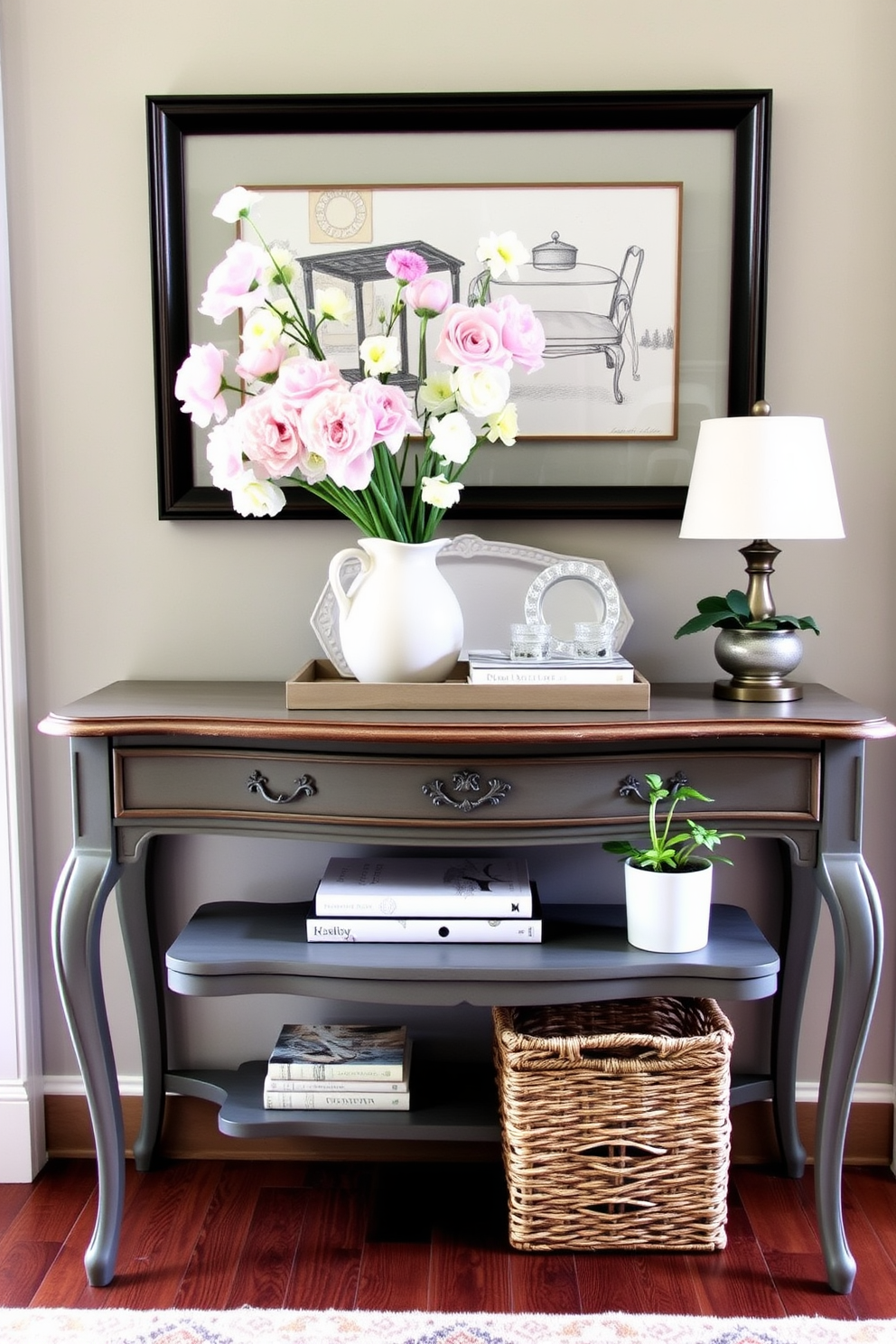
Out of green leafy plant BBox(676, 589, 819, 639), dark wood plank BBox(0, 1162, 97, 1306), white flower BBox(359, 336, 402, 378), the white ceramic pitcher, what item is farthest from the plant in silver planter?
dark wood plank BBox(0, 1162, 97, 1306)

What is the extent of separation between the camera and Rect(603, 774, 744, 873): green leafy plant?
1704mm

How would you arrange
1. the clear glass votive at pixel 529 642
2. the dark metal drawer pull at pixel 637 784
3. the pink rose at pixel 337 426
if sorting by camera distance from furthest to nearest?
the clear glass votive at pixel 529 642 < the dark metal drawer pull at pixel 637 784 < the pink rose at pixel 337 426

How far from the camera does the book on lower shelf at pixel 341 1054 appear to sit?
1940mm

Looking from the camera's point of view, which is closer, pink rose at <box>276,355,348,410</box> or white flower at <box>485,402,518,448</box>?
pink rose at <box>276,355,348,410</box>

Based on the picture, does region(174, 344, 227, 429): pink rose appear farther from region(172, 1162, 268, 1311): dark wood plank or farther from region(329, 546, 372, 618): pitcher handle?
region(172, 1162, 268, 1311): dark wood plank

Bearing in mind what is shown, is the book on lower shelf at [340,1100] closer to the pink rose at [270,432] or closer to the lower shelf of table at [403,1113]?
the lower shelf of table at [403,1113]

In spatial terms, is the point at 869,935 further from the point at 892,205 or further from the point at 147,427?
the point at 147,427

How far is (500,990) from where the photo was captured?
1734 millimetres

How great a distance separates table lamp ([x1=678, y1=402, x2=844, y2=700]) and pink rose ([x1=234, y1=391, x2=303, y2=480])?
636 mm

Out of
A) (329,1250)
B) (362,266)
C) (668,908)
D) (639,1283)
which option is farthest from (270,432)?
(639,1283)

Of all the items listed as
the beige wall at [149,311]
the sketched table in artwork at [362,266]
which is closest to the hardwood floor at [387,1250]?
the beige wall at [149,311]

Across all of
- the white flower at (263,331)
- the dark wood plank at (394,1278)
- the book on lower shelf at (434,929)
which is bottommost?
the dark wood plank at (394,1278)

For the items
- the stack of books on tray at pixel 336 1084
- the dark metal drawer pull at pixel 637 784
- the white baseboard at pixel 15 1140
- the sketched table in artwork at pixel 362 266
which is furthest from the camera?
the white baseboard at pixel 15 1140

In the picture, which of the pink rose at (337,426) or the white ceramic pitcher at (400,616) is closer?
the pink rose at (337,426)
